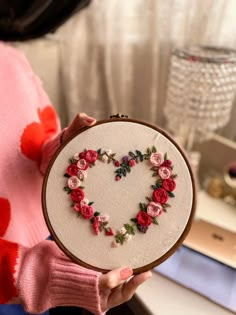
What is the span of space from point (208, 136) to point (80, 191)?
1.51ft

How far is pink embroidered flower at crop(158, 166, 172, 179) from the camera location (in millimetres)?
514

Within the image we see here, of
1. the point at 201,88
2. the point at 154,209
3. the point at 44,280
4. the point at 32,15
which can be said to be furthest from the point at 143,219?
the point at 32,15

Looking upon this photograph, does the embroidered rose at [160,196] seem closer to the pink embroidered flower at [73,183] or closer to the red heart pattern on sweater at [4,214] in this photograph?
the pink embroidered flower at [73,183]

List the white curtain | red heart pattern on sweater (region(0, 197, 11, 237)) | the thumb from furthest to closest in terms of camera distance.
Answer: the white curtain < red heart pattern on sweater (region(0, 197, 11, 237)) < the thumb

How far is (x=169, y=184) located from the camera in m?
0.51

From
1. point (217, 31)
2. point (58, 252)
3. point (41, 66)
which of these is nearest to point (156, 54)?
point (217, 31)

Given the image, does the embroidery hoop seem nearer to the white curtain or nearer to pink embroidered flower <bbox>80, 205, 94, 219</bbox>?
Result: pink embroidered flower <bbox>80, 205, 94, 219</bbox>

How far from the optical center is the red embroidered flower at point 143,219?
1.65 feet

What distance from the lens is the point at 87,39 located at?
0.92 m

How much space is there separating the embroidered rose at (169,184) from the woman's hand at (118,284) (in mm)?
110

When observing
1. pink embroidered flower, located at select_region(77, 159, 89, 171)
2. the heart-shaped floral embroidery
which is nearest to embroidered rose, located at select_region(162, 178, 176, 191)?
the heart-shaped floral embroidery

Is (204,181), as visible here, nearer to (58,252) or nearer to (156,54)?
(156,54)

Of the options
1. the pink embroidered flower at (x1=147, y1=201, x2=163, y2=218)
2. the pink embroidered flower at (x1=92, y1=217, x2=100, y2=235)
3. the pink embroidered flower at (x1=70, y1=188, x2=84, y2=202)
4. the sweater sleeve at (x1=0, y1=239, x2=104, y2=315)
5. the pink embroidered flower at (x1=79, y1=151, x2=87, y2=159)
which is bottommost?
the sweater sleeve at (x1=0, y1=239, x2=104, y2=315)

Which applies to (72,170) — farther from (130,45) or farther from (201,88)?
(130,45)
